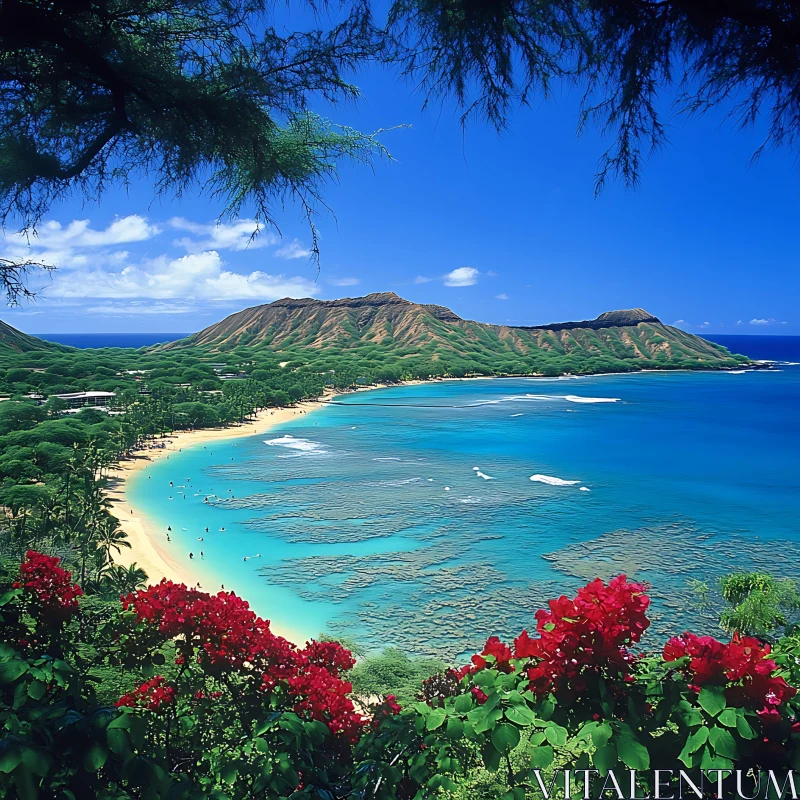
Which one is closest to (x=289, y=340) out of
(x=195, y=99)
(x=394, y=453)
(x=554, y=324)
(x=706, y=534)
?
(x=554, y=324)

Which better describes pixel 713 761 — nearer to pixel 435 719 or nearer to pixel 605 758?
pixel 605 758

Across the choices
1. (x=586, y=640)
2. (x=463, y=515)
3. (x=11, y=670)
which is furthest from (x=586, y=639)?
(x=463, y=515)

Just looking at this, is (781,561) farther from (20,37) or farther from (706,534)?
(20,37)

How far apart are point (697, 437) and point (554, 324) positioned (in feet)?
292

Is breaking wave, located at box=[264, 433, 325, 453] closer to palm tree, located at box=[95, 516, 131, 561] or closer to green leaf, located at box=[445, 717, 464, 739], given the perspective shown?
palm tree, located at box=[95, 516, 131, 561]

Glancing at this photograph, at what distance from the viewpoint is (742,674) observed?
1.76 metres

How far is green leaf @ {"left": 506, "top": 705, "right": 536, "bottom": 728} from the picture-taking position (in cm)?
174

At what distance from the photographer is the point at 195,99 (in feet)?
9.42

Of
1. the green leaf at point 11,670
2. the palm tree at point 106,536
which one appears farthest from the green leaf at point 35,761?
the palm tree at point 106,536

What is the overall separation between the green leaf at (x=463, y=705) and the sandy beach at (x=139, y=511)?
13812mm

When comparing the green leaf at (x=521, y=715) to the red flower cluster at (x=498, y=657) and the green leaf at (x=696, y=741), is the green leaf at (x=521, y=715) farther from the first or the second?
Answer: the green leaf at (x=696, y=741)

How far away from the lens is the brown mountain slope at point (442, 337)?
119062 mm

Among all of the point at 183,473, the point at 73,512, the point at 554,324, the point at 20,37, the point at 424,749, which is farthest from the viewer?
the point at 554,324

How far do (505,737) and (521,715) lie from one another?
77 millimetres
